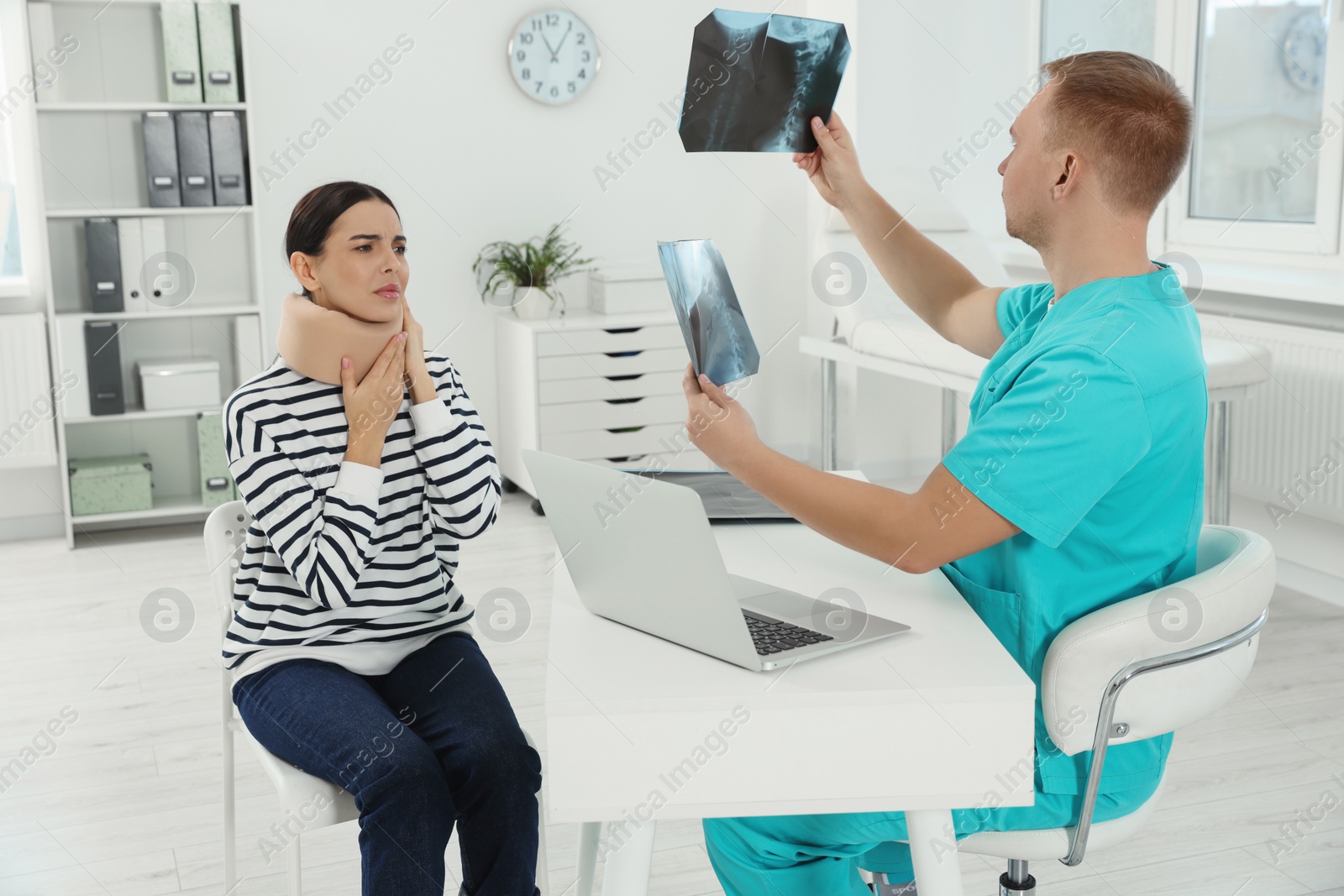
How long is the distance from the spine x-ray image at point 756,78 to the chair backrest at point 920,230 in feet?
8.07

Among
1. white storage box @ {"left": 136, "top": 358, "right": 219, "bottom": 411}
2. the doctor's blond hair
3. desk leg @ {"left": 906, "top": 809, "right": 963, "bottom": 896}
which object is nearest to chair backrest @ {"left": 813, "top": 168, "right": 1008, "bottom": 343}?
white storage box @ {"left": 136, "top": 358, "right": 219, "bottom": 411}

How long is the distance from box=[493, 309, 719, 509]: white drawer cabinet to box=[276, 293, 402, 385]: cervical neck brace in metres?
2.48

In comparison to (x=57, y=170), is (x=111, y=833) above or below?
below

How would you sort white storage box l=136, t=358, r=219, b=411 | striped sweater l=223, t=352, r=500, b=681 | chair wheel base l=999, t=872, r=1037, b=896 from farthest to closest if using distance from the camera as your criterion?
white storage box l=136, t=358, r=219, b=411 < striped sweater l=223, t=352, r=500, b=681 < chair wheel base l=999, t=872, r=1037, b=896

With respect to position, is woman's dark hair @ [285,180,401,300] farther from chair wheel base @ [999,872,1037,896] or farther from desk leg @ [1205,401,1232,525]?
desk leg @ [1205,401,1232,525]

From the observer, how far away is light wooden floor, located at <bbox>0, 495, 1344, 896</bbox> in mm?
1975

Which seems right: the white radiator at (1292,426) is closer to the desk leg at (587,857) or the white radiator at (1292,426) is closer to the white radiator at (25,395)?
the desk leg at (587,857)

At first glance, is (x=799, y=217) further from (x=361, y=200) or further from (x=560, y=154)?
(x=361, y=200)

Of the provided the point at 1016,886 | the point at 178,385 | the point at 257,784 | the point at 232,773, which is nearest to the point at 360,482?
the point at 232,773

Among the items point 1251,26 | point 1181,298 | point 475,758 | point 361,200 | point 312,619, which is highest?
point 1251,26

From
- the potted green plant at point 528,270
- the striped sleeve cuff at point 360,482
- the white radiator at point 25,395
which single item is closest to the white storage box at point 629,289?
the potted green plant at point 528,270

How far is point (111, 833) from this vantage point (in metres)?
2.11

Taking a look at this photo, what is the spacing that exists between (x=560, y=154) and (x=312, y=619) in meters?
3.22

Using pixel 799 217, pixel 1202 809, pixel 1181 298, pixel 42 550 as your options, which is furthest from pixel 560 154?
pixel 1181 298
